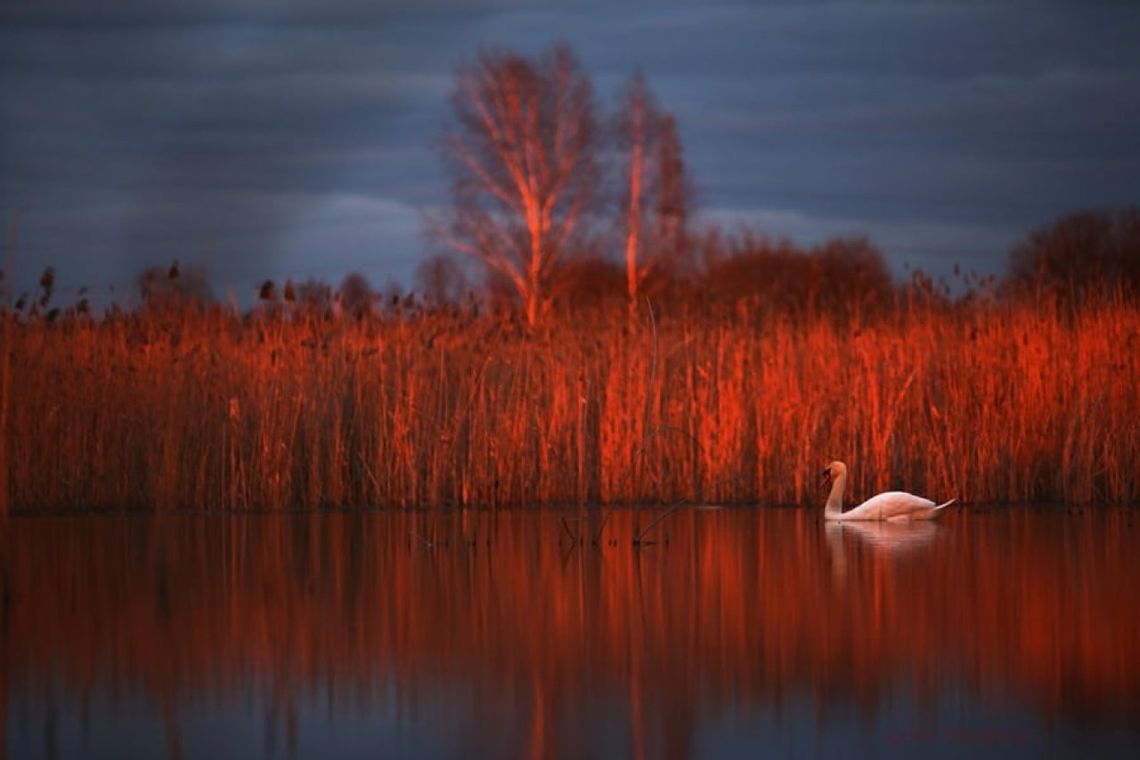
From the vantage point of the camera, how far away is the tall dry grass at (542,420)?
1123 cm

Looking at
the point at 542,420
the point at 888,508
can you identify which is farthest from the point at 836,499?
the point at 542,420

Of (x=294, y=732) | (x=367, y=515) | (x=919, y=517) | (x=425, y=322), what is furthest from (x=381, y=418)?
(x=294, y=732)

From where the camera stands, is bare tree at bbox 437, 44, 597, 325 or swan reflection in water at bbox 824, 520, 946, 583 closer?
swan reflection in water at bbox 824, 520, 946, 583

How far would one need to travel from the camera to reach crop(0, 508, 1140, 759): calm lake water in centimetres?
409

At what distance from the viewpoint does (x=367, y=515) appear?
1093cm

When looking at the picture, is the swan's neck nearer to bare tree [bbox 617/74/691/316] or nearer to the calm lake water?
the calm lake water

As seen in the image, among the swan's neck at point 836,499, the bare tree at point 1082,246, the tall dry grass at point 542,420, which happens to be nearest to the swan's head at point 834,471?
the swan's neck at point 836,499

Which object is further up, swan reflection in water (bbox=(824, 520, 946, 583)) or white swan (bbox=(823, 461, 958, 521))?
white swan (bbox=(823, 461, 958, 521))

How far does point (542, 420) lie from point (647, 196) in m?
23.8

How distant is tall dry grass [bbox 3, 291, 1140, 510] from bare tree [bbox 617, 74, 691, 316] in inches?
891

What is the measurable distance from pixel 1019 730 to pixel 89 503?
8520mm

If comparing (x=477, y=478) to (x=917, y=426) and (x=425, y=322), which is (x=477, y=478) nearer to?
(x=425, y=322)

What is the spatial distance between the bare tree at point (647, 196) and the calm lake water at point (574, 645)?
25.9m

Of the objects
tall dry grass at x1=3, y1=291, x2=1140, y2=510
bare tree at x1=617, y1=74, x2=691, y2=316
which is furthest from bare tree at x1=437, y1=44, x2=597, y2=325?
tall dry grass at x1=3, y1=291, x2=1140, y2=510
